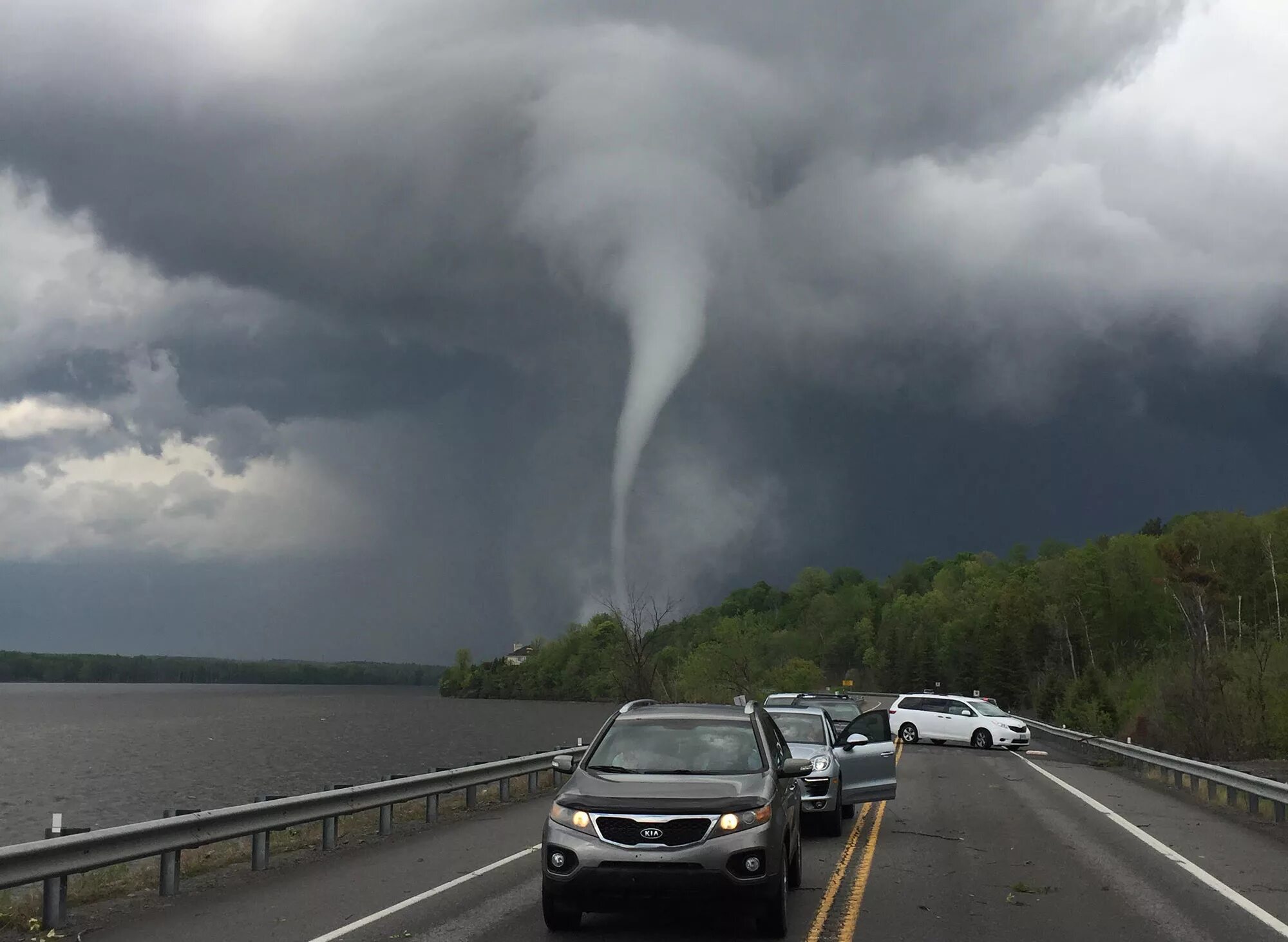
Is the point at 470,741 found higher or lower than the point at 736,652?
lower

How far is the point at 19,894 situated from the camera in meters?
13.0

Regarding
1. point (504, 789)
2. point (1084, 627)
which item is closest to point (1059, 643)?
point (1084, 627)

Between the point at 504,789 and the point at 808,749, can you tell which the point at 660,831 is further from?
the point at 504,789

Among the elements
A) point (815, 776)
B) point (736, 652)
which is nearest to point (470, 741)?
point (736, 652)

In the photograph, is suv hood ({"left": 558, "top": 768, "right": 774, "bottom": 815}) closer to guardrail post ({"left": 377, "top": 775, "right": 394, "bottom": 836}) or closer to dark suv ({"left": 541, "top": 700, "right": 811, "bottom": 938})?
dark suv ({"left": 541, "top": 700, "right": 811, "bottom": 938})

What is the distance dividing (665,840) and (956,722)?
33.3 meters

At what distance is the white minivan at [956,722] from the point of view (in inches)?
1533

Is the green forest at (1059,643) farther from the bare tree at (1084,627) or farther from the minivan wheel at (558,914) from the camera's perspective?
the minivan wheel at (558,914)

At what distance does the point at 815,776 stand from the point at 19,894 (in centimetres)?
902

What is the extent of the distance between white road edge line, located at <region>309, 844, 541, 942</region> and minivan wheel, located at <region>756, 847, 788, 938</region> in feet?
10.2

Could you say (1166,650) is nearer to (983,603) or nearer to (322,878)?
(983,603)

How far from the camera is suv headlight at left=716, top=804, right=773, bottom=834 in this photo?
340 inches

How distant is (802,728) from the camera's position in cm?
1661

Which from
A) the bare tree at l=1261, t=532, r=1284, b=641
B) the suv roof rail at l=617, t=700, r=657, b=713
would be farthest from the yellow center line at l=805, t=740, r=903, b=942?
the bare tree at l=1261, t=532, r=1284, b=641
